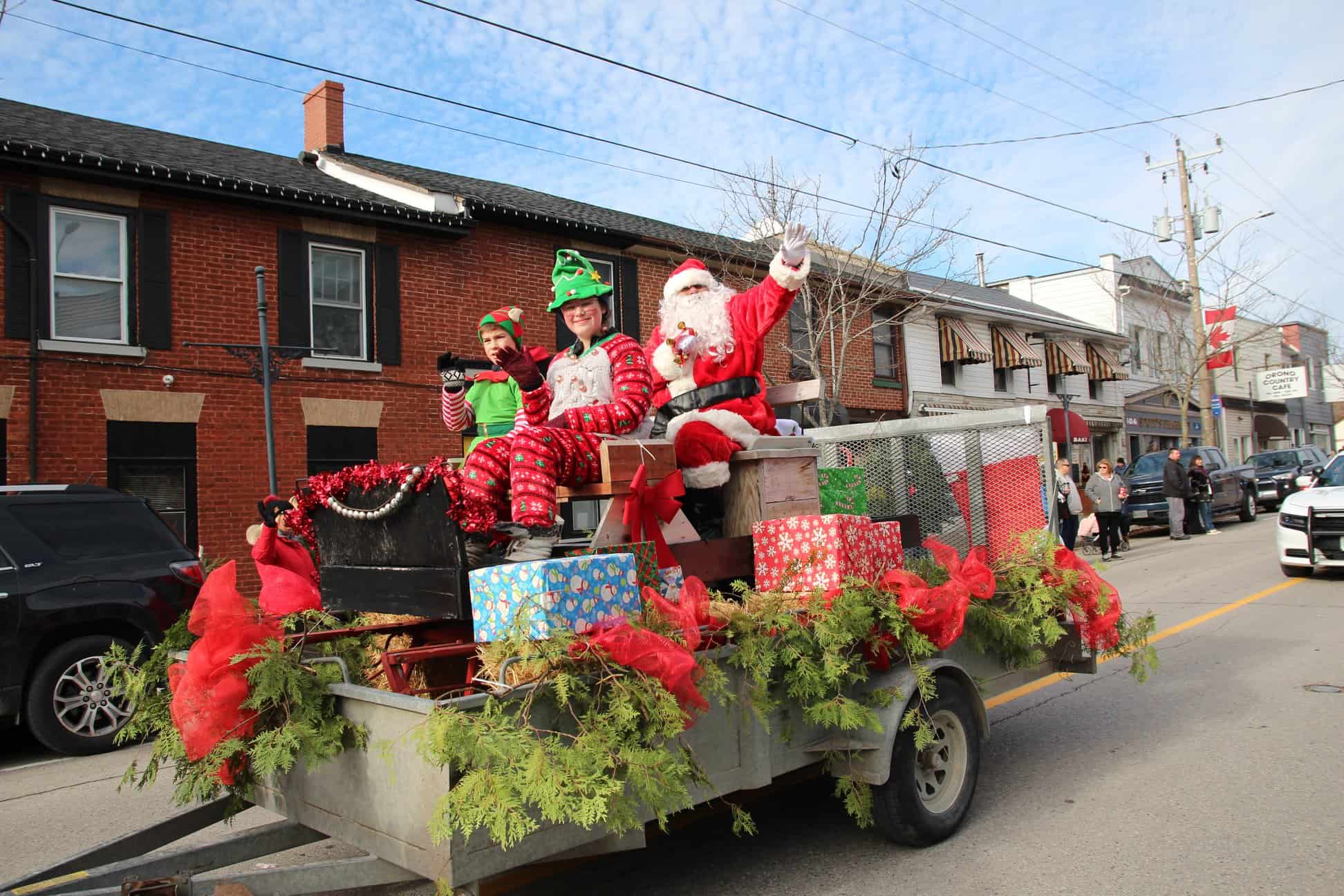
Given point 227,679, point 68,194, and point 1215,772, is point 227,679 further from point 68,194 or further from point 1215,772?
point 68,194

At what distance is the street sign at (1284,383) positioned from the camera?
133ft

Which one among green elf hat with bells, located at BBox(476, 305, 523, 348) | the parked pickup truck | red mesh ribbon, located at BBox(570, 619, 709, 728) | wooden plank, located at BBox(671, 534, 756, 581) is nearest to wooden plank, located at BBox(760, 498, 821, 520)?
wooden plank, located at BBox(671, 534, 756, 581)

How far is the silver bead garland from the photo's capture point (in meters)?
3.41

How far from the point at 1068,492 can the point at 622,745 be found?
12726 millimetres

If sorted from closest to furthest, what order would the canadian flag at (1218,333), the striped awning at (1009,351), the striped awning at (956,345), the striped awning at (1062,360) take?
the striped awning at (956,345) < the striped awning at (1009,351) < the canadian flag at (1218,333) < the striped awning at (1062,360)

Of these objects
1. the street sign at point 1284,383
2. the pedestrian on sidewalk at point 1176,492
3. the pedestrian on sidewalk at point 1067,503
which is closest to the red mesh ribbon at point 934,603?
the pedestrian on sidewalk at point 1067,503

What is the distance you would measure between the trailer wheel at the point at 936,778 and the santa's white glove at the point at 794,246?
2151mm

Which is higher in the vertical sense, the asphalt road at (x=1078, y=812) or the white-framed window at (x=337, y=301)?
the white-framed window at (x=337, y=301)

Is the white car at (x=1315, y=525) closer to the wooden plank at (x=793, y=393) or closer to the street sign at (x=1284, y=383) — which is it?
the wooden plank at (x=793, y=393)

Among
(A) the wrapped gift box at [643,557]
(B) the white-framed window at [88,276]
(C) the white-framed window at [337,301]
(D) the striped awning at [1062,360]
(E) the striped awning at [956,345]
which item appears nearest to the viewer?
(A) the wrapped gift box at [643,557]

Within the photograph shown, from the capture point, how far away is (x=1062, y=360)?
30.0 meters

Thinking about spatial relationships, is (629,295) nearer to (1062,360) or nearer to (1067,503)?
(1067,503)

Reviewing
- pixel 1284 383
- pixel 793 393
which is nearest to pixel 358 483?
pixel 793 393

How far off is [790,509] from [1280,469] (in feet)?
90.1
